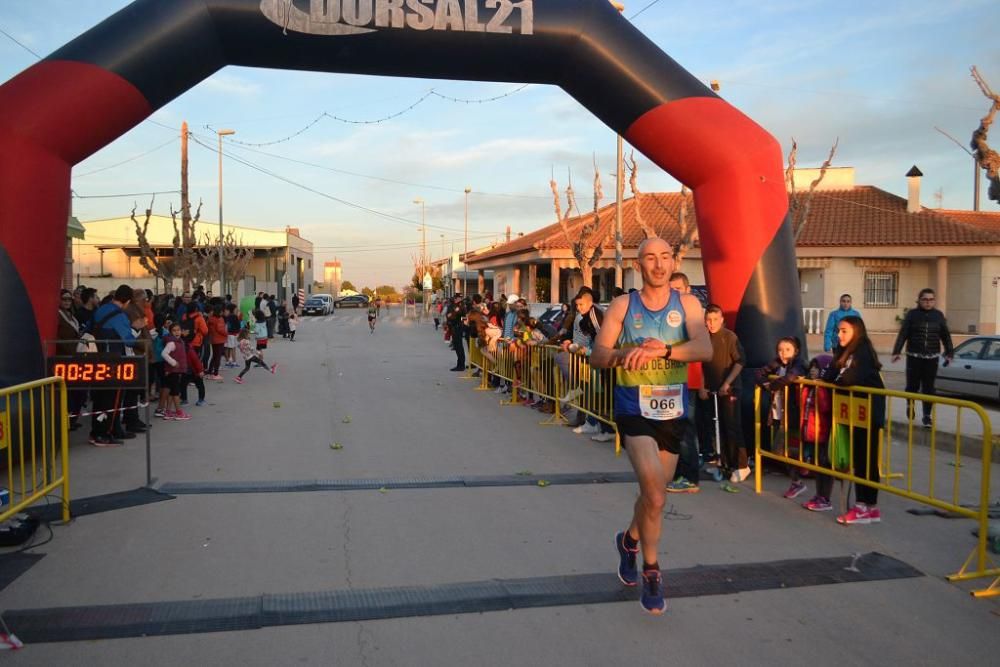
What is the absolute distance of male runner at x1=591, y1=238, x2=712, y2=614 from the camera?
4.42 meters

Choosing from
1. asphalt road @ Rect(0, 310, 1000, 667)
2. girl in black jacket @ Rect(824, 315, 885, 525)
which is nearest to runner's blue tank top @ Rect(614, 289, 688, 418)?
asphalt road @ Rect(0, 310, 1000, 667)

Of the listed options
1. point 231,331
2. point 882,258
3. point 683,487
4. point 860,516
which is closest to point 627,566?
point 860,516

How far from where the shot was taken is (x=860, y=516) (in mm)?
6195

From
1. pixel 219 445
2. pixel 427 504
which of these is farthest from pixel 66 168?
pixel 427 504

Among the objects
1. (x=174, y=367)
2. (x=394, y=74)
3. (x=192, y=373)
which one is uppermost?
(x=394, y=74)

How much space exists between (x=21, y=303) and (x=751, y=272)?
24.0ft

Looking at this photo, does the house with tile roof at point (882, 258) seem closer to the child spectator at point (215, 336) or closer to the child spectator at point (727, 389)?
the child spectator at point (215, 336)

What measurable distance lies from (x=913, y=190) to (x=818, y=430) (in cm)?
2712

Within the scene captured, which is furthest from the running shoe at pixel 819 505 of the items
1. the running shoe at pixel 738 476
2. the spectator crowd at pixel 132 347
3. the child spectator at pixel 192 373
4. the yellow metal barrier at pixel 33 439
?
the child spectator at pixel 192 373

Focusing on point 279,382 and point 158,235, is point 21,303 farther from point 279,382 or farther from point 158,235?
point 158,235

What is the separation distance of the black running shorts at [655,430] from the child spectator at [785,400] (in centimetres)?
282

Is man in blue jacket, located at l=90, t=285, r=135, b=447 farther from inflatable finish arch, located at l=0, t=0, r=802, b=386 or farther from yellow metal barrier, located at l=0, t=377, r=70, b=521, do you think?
yellow metal barrier, located at l=0, t=377, r=70, b=521

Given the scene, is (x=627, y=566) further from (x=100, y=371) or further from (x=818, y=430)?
(x=100, y=371)

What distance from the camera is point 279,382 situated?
16.2 meters
